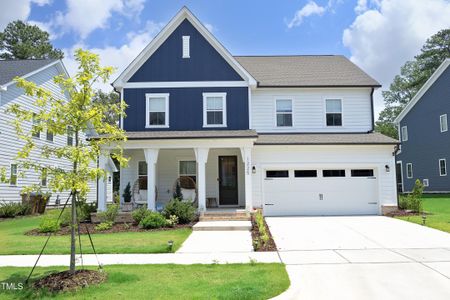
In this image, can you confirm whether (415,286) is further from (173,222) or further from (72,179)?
(173,222)

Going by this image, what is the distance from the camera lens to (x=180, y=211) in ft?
44.6

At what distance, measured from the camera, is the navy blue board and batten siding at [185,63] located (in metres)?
16.9

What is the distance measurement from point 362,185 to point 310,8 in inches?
295

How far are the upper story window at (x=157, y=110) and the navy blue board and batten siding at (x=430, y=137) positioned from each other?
19.1 metres

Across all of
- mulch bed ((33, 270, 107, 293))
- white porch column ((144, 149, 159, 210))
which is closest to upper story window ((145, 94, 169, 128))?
white porch column ((144, 149, 159, 210))

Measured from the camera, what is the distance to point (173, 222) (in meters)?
13.3

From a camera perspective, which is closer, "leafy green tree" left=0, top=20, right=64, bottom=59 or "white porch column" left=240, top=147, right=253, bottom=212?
"white porch column" left=240, top=147, right=253, bottom=212

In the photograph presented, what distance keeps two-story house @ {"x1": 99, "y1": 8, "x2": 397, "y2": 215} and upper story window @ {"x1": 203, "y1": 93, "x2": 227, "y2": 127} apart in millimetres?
43

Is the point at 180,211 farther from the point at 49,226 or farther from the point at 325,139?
the point at 325,139

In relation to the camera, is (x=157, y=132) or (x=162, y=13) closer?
(x=157, y=132)

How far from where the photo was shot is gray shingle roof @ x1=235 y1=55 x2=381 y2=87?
18.1 meters

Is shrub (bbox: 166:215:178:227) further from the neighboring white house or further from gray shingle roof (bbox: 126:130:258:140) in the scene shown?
the neighboring white house

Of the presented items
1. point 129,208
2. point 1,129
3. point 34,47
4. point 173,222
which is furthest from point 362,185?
point 34,47

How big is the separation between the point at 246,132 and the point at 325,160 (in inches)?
139
